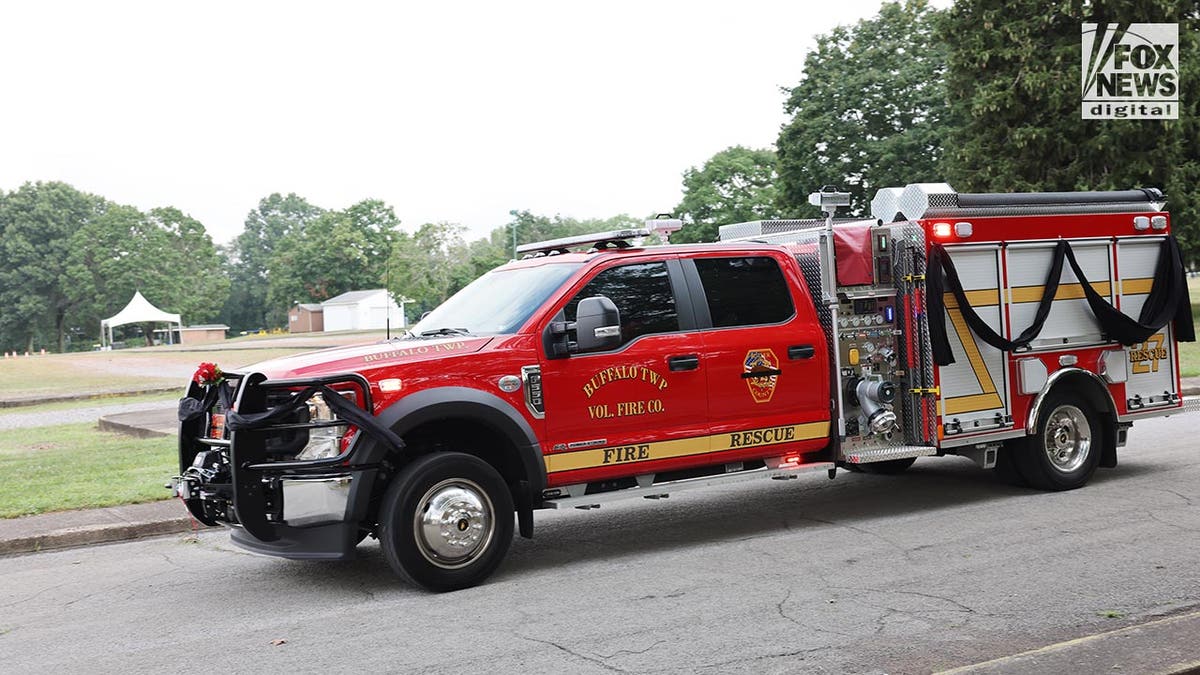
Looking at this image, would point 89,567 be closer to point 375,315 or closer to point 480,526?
point 480,526

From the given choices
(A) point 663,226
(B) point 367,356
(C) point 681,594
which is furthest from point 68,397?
(C) point 681,594

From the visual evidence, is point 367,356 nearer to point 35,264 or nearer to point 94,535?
point 94,535

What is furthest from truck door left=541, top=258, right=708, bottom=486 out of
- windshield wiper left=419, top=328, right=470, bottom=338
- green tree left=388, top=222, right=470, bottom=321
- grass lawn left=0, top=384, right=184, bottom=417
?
green tree left=388, top=222, right=470, bottom=321

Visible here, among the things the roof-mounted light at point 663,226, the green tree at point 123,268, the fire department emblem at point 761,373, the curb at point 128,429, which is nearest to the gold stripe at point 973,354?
the fire department emblem at point 761,373

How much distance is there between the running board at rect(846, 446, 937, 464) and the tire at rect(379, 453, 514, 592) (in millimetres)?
2848

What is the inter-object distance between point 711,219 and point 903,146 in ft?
86.7

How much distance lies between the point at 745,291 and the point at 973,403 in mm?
2207

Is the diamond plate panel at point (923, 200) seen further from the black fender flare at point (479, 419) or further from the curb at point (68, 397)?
the curb at point (68, 397)

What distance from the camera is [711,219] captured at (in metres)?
73.3

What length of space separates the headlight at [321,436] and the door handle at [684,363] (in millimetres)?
2231

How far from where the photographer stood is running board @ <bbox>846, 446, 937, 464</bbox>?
8523mm

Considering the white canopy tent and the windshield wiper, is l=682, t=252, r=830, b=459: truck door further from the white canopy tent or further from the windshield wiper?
the white canopy tent

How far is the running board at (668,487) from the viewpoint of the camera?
741cm

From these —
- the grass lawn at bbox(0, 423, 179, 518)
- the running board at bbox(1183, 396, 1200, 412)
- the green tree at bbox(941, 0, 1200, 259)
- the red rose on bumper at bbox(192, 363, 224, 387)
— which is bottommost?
the running board at bbox(1183, 396, 1200, 412)
